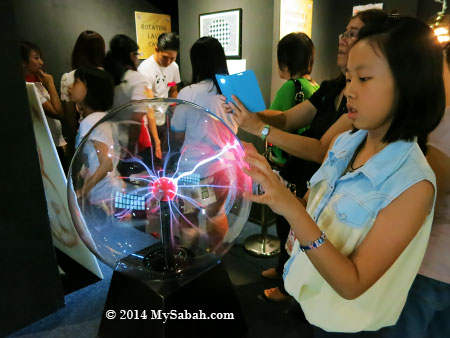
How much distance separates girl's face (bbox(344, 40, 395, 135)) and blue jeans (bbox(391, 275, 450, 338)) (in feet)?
1.93

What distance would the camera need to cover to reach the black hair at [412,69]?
2.46 feet

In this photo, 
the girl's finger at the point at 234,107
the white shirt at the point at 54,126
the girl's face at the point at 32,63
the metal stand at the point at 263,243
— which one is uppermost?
the girl's face at the point at 32,63

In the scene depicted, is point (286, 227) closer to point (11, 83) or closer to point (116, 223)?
point (116, 223)

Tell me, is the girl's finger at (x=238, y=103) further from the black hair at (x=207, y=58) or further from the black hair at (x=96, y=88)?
the black hair at (x=96, y=88)

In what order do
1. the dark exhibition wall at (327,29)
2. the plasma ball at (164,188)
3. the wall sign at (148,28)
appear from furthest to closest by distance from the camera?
the wall sign at (148,28) → the dark exhibition wall at (327,29) → the plasma ball at (164,188)

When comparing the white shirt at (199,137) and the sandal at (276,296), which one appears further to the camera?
the sandal at (276,296)

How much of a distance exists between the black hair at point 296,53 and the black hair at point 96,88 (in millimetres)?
1116

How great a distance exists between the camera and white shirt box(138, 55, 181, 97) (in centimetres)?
357

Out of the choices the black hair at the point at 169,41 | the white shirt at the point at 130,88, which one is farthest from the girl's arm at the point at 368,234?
the black hair at the point at 169,41

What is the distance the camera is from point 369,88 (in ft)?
2.57

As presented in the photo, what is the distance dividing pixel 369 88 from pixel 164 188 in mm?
590

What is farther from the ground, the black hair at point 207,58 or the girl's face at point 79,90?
the black hair at point 207,58

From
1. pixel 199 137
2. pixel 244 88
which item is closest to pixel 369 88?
pixel 199 137

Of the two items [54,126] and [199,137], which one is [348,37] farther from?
[54,126]
